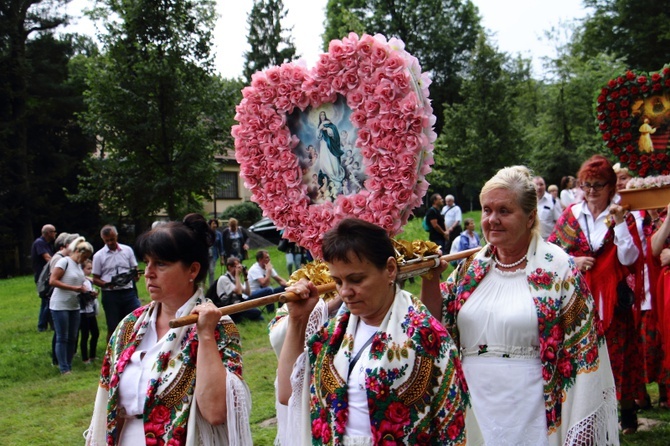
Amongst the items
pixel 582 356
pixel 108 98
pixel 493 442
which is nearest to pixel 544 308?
pixel 582 356

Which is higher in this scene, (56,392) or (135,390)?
(135,390)

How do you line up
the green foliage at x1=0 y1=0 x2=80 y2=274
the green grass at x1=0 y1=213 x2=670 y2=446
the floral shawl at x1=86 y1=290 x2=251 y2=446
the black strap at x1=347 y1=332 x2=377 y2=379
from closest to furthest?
the black strap at x1=347 y1=332 x2=377 y2=379 < the floral shawl at x1=86 y1=290 x2=251 y2=446 < the green grass at x1=0 y1=213 x2=670 y2=446 < the green foliage at x1=0 y1=0 x2=80 y2=274

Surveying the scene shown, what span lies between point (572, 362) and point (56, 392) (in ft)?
24.9

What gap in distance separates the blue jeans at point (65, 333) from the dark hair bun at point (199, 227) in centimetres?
755

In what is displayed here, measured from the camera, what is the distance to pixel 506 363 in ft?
12.4

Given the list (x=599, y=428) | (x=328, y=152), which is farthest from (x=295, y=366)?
(x=599, y=428)

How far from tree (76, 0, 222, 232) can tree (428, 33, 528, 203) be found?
15726mm

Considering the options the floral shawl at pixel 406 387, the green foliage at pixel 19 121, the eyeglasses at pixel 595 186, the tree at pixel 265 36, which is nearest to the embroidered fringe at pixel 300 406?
the floral shawl at pixel 406 387

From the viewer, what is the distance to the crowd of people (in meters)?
2.81

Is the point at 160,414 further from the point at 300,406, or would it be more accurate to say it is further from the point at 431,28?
the point at 431,28

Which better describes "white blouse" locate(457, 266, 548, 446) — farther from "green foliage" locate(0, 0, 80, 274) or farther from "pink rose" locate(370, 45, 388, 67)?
"green foliage" locate(0, 0, 80, 274)

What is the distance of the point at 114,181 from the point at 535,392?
1575 cm

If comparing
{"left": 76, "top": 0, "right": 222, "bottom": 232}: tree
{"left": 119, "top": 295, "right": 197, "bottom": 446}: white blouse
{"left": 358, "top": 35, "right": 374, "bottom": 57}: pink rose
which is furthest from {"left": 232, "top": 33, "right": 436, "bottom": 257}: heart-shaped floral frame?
{"left": 76, "top": 0, "right": 222, "bottom": 232}: tree

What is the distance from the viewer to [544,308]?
3686 millimetres
